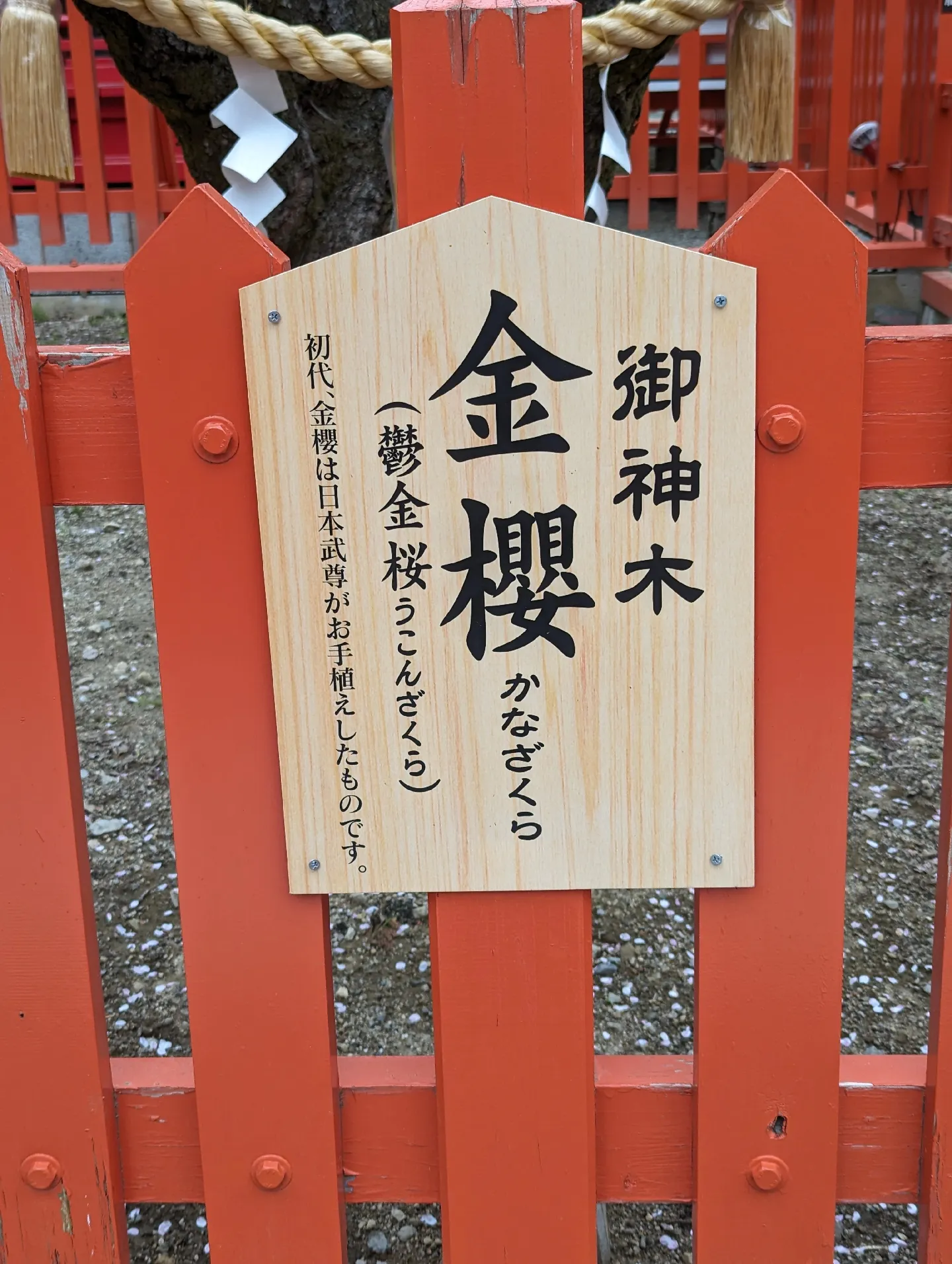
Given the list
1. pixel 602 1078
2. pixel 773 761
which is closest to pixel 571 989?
pixel 602 1078

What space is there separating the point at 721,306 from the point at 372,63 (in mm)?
598

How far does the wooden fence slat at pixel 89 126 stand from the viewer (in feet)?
15.8

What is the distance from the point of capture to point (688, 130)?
16.4 ft

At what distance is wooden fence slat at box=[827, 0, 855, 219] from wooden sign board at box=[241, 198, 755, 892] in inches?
176

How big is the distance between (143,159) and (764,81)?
4217mm

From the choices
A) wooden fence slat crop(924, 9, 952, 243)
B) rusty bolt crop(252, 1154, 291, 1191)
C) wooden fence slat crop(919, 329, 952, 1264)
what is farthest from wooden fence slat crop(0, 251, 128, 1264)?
wooden fence slat crop(924, 9, 952, 243)

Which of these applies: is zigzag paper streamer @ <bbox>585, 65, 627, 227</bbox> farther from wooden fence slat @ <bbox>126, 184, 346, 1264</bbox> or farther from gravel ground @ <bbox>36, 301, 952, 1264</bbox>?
gravel ground @ <bbox>36, 301, 952, 1264</bbox>

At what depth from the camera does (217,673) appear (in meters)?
1.01

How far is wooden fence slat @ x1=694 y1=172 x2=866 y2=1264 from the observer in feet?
2.97

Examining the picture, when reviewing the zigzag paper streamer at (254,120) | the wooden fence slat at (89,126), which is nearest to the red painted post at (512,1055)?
the zigzag paper streamer at (254,120)

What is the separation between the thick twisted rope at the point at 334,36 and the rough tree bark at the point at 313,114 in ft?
1.28

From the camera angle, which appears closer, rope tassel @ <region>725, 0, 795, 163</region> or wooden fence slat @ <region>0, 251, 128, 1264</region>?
wooden fence slat @ <region>0, 251, 128, 1264</region>

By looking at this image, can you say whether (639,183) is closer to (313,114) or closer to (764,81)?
(313,114)

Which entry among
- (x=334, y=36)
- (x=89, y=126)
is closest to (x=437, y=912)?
(x=334, y=36)
